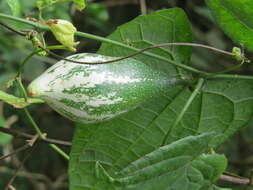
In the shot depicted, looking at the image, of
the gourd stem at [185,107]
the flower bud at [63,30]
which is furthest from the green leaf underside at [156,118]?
the flower bud at [63,30]

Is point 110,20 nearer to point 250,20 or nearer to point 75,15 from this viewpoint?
point 75,15

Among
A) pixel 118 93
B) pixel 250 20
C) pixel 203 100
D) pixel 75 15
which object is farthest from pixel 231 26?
pixel 75 15

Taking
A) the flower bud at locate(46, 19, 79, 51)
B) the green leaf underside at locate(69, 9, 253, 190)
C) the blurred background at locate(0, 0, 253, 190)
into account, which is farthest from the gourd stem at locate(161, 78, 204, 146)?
the blurred background at locate(0, 0, 253, 190)

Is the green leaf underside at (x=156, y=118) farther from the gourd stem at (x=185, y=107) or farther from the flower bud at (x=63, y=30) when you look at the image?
the flower bud at (x=63, y=30)

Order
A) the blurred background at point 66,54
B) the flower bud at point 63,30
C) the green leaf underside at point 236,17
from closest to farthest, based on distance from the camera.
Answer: the flower bud at point 63,30 < the green leaf underside at point 236,17 < the blurred background at point 66,54

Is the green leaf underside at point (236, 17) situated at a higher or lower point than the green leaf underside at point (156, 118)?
higher

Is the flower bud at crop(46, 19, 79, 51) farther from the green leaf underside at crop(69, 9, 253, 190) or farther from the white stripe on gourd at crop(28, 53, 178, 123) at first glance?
the green leaf underside at crop(69, 9, 253, 190)
